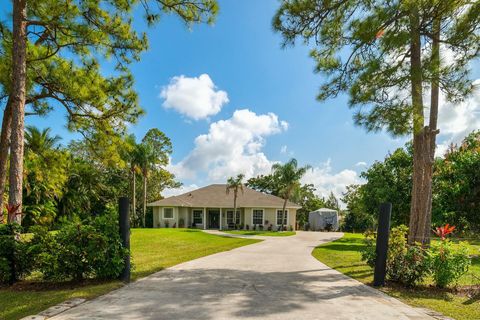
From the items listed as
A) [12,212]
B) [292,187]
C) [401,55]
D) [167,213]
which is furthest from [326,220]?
[12,212]

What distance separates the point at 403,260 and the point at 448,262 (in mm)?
783

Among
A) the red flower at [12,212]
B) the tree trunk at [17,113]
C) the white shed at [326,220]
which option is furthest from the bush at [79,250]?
the white shed at [326,220]

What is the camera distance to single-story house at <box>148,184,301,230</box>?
33.8 meters

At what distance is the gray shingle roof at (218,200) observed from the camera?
111ft

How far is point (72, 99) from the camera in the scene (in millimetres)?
9297

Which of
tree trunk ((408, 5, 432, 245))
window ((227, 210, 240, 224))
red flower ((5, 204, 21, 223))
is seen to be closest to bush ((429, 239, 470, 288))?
tree trunk ((408, 5, 432, 245))

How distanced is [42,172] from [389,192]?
17.8 meters

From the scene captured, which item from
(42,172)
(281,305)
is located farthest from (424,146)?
(42,172)

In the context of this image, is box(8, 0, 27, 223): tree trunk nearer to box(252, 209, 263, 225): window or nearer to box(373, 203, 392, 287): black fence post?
box(373, 203, 392, 287): black fence post

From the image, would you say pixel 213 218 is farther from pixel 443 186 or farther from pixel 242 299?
pixel 242 299

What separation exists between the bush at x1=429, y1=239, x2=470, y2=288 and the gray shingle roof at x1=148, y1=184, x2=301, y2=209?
26523mm

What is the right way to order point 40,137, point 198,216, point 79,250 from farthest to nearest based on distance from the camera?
point 198,216 → point 40,137 → point 79,250

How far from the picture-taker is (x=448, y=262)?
6.64 m

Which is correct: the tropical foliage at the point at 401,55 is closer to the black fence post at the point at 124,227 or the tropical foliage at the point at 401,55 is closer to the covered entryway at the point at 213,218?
the black fence post at the point at 124,227
